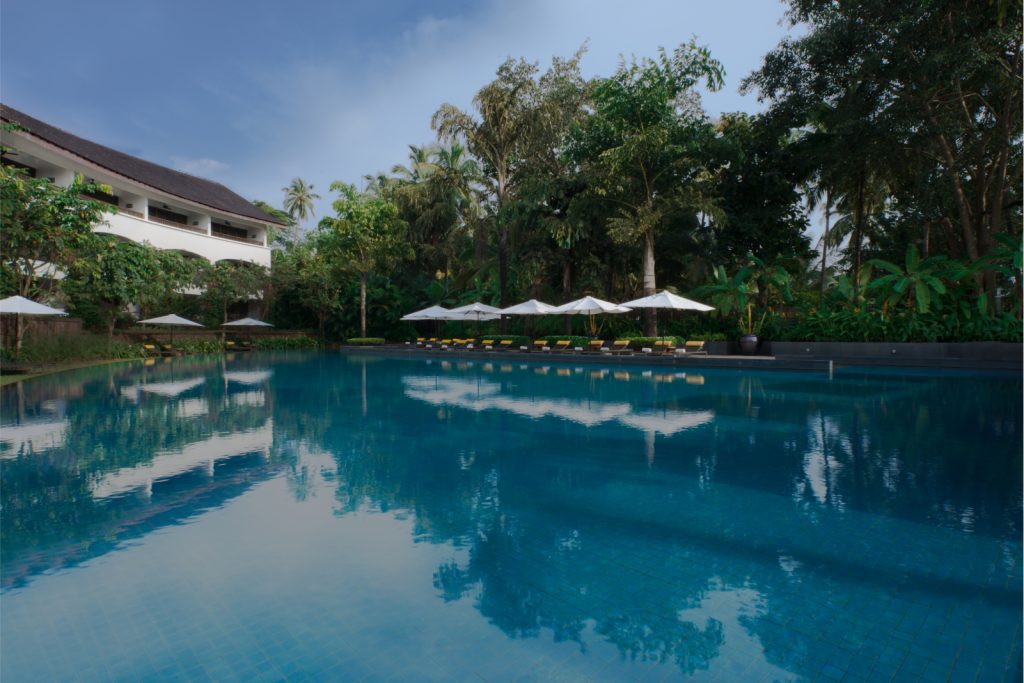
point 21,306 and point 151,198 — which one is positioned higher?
point 151,198

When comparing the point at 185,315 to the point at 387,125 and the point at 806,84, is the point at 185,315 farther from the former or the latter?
the point at 806,84

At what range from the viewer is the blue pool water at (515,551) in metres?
2.58

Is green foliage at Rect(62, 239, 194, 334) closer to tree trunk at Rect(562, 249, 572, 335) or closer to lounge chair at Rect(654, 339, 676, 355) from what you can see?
tree trunk at Rect(562, 249, 572, 335)

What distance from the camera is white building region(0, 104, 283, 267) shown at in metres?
25.2

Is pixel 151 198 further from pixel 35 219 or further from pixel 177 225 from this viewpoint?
pixel 35 219

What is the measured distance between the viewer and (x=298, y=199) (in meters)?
61.6

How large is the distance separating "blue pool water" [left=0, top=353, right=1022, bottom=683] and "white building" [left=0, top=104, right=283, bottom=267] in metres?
22.5

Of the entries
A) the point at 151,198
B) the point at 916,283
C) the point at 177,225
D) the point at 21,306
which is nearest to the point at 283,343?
the point at 177,225

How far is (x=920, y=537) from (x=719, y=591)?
1.77 meters

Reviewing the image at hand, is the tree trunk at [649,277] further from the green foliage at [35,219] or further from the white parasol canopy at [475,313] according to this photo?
the green foliage at [35,219]

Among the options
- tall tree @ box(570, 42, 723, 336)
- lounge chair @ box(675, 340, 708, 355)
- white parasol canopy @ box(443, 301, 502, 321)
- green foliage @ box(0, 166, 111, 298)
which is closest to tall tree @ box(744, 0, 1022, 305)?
tall tree @ box(570, 42, 723, 336)

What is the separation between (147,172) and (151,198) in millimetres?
3389

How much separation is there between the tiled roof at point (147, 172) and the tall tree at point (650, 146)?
77.7 feet

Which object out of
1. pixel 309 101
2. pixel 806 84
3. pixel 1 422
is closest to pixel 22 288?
pixel 1 422
